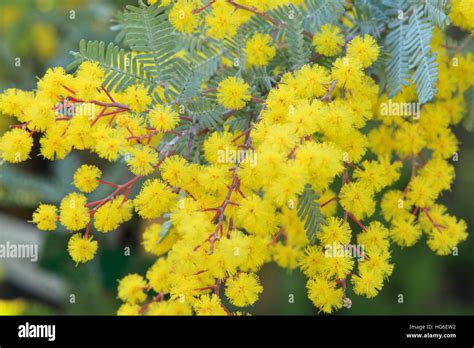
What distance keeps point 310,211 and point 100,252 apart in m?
1.28

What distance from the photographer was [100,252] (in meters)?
1.78

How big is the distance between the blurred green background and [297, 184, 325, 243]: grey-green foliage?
0.68 meters

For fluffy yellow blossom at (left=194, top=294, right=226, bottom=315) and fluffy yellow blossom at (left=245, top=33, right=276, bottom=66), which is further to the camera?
fluffy yellow blossom at (left=245, top=33, right=276, bottom=66)

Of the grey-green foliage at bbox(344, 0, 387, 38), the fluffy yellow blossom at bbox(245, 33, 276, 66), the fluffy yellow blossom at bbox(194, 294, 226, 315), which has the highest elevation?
the grey-green foliage at bbox(344, 0, 387, 38)

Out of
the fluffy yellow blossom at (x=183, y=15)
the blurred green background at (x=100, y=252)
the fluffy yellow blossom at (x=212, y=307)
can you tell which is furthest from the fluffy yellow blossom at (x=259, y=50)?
the blurred green background at (x=100, y=252)

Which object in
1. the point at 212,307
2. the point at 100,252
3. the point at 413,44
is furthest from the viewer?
the point at 100,252

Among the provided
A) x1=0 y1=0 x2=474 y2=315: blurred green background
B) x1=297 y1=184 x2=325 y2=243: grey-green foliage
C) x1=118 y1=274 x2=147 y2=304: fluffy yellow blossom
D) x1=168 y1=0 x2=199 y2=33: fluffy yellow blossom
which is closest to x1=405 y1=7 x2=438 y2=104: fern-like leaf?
x1=297 y1=184 x2=325 y2=243: grey-green foliage

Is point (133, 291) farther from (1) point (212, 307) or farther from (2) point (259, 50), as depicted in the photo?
(2) point (259, 50)

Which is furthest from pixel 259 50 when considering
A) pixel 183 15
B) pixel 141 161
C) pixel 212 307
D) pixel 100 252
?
pixel 100 252

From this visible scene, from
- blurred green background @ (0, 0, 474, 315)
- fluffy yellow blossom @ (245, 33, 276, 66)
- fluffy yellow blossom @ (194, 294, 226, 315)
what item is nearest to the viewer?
fluffy yellow blossom @ (194, 294, 226, 315)

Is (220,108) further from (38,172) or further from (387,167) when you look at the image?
(38,172)

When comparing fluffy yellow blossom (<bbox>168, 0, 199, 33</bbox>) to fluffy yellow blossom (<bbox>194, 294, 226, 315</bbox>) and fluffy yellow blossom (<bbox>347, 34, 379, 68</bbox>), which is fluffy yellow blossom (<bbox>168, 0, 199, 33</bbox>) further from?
fluffy yellow blossom (<bbox>194, 294, 226, 315</bbox>)

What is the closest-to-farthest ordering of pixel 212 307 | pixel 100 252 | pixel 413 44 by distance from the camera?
pixel 212 307, pixel 413 44, pixel 100 252

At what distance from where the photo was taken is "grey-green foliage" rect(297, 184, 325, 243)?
2.08ft
